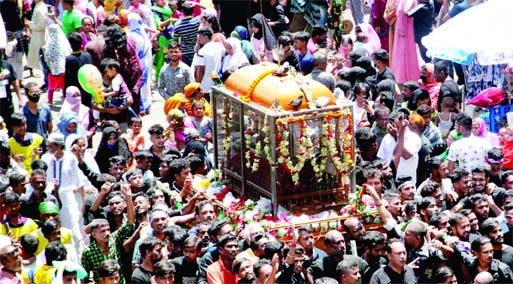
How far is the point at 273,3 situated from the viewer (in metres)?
22.7

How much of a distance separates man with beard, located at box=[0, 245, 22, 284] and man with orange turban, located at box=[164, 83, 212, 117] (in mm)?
4556

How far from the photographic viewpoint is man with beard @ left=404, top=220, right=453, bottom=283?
14078 millimetres

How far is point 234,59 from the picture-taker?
64.2 feet

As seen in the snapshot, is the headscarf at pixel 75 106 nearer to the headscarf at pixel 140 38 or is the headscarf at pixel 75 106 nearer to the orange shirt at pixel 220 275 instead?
the headscarf at pixel 140 38

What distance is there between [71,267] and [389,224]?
3.02 m

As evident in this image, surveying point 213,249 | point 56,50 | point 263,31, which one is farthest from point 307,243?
point 263,31

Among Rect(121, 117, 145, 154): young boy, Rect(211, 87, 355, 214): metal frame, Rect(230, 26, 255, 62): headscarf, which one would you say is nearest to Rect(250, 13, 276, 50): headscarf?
Rect(230, 26, 255, 62): headscarf

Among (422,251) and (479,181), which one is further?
Result: (479,181)

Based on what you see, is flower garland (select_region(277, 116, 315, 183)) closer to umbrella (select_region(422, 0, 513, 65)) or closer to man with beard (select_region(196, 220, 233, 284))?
man with beard (select_region(196, 220, 233, 284))

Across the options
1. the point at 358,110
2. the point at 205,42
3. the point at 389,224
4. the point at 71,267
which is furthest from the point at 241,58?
the point at 71,267

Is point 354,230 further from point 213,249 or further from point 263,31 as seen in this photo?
point 263,31

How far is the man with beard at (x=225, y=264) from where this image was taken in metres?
13.5

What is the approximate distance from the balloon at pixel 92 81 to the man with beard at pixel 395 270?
541 centimetres

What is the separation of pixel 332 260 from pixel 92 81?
5049mm
